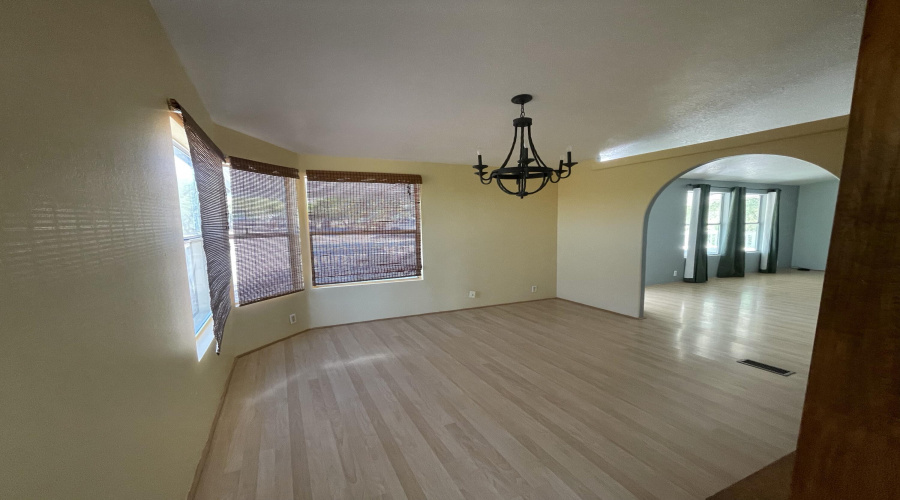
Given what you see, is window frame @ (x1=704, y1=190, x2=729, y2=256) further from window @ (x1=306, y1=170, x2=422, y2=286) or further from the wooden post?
the wooden post

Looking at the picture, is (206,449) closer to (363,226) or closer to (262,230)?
(262,230)

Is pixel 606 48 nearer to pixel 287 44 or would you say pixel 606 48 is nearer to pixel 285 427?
pixel 287 44

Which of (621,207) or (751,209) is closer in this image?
(621,207)

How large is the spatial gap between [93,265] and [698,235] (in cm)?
901

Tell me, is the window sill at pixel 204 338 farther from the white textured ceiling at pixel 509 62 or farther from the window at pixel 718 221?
the window at pixel 718 221

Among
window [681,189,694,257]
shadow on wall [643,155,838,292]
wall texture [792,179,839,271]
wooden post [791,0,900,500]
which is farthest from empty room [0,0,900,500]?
wall texture [792,179,839,271]

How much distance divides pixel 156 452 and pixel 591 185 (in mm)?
5292

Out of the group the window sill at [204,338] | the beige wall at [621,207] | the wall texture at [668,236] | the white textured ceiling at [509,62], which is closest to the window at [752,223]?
the wall texture at [668,236]

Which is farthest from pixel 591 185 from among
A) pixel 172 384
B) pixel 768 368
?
pixel 172 384

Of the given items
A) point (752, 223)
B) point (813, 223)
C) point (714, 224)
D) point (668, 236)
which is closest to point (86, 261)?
point (668, 236)

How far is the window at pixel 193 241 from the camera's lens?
2.02 meters

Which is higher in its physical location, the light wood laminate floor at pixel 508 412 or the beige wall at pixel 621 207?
the beige wall at pixel 621 207

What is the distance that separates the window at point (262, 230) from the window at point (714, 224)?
8.77m

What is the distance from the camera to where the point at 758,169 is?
577cm
